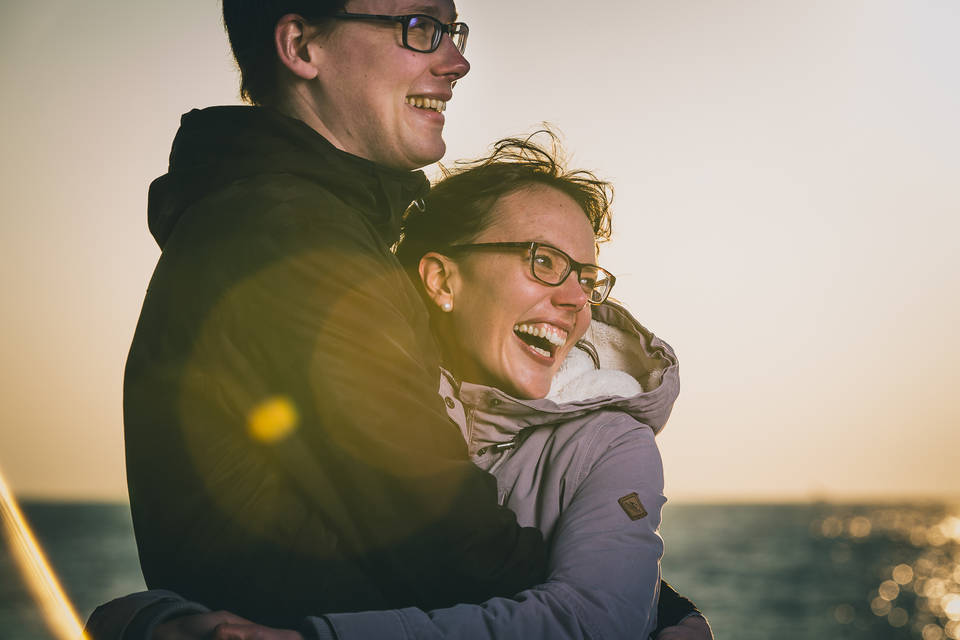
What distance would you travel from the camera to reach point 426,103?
2.63 m

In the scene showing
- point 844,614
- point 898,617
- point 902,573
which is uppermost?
point 898,617

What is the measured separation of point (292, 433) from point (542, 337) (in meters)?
1.53

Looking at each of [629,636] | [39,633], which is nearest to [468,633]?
[629,636]

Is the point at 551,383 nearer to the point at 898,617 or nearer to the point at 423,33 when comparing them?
the point at 423,33

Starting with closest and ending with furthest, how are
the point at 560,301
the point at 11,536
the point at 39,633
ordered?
the point at 11,536
the point at 39,633
the point at 560,301

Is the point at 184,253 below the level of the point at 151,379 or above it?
above

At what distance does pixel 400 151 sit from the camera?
101 inches

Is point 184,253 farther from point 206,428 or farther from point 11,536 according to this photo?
point 11,536

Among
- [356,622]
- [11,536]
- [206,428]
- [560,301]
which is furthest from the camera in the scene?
[560,301]

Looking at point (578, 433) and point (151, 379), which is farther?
point (578, 433)

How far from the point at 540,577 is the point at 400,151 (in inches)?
56.8

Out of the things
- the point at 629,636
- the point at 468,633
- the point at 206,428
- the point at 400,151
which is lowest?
the point at 629,636

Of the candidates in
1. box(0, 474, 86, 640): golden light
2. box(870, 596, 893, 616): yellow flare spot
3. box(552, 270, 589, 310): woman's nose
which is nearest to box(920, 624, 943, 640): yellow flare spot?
box(870, 596, 893, 616): yellow flare spot

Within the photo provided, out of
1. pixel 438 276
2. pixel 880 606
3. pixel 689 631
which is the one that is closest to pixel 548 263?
pixel 438 276
